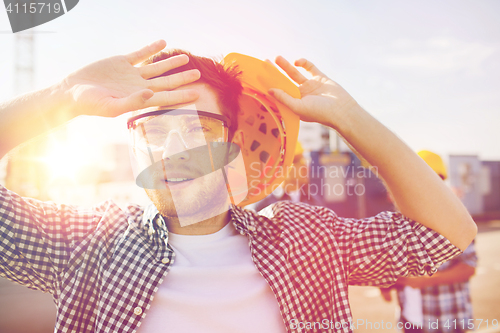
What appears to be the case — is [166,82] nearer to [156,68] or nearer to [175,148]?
[156,68]

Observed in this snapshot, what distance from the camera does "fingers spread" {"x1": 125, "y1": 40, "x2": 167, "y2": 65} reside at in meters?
1.52

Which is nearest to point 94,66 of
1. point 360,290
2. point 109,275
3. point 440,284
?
point 109,275

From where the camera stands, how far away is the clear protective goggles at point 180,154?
5.38ft

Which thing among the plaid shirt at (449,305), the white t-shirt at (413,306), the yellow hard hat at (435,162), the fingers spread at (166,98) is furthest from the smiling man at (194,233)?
the yellow hard hat at (435,162)

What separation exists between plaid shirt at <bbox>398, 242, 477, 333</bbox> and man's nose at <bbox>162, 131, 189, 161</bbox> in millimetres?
3153

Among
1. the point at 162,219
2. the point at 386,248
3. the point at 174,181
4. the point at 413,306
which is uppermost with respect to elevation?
the point at 174,181

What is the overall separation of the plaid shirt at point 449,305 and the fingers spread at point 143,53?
3.52 meters

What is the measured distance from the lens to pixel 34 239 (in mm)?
1470

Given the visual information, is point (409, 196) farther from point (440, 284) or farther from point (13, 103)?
point (440, 284)

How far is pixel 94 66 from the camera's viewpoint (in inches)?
58.9

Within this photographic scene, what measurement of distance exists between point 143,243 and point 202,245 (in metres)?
0.32

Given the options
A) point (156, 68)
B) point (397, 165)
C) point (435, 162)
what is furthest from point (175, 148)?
point (435, 162)

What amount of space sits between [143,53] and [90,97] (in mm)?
362

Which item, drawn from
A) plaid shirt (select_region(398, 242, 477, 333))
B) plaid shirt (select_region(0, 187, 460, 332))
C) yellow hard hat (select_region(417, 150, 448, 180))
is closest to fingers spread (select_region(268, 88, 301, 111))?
plaid shirt (select_region(0, 187, 460, 332))
